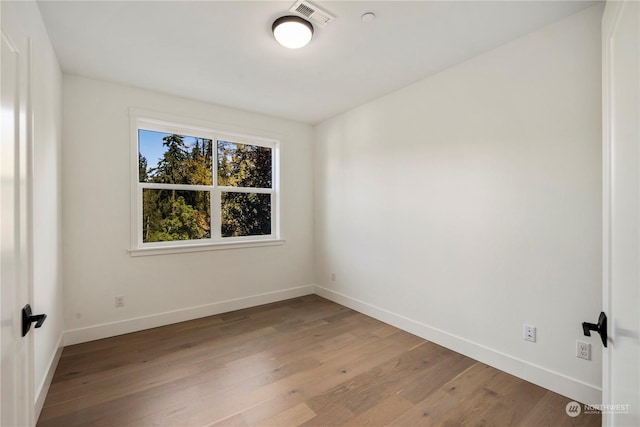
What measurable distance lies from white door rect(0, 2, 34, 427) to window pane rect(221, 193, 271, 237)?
2.53m

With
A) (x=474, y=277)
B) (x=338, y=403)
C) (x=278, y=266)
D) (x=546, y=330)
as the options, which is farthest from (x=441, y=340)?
(x=278, y=266)

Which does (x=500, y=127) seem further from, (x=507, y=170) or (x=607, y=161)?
(x=607, y=161)

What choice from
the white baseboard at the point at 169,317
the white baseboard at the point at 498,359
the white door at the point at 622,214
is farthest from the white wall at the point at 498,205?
the white baseboard at the point at 169,317

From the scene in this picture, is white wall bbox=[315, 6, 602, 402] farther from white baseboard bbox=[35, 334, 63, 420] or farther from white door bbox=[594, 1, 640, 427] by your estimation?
white baseboard bbox=[35, 334, 63, 420]

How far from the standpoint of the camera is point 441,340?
2695mm

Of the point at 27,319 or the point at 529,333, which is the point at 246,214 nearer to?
the point at 27,319

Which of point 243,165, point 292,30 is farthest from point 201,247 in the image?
point 292,30

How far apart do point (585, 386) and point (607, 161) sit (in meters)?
1.60

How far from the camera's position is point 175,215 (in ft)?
11.0

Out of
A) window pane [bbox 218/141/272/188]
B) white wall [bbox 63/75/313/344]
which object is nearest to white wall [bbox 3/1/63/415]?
white wall [bbox 63/75/313/344]

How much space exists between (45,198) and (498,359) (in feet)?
12.1

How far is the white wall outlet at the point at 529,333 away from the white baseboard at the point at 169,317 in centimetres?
278

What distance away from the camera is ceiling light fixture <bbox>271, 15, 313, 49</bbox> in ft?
6.35

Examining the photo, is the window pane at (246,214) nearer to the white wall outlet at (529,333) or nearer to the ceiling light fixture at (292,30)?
the ceiling light fixture at (292,30)
